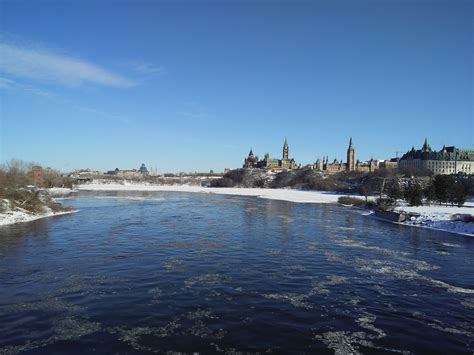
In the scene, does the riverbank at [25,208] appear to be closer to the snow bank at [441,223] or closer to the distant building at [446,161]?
the snow bank at [441,223]

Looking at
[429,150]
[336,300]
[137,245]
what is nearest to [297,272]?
[336,300]

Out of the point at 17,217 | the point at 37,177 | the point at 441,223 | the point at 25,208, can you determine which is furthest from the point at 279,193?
the point at 17,217

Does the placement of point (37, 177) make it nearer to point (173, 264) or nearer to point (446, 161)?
point (173, 264)

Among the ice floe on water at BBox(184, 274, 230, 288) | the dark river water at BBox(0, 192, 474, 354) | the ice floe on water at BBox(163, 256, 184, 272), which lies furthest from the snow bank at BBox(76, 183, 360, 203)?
the ice floe on water at BBox(184, 274, 230, 288)

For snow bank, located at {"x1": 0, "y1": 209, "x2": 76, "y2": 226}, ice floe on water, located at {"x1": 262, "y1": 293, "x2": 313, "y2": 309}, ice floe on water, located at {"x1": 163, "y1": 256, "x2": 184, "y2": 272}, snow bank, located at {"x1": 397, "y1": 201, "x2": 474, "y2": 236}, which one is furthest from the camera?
snow bank, located at {"x1": 397, "y1": 201, "x2": 474, "y2": 236}

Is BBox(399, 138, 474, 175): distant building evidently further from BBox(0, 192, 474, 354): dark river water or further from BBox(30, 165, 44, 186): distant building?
BBox(0, 192, 474, 354): dark river water

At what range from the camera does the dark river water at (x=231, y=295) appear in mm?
11883

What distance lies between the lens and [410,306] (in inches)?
605

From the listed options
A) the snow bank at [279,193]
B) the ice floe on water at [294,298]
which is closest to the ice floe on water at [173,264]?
the ice floe on water at [294,298]

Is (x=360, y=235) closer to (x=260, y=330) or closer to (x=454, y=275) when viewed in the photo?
(x=454, y=275)

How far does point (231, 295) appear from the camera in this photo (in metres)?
16.2

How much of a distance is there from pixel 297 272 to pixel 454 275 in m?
8.47

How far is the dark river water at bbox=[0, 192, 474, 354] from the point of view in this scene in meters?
11.9

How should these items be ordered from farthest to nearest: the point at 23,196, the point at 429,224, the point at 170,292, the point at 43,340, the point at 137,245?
the point at 23,196 → the point at 429,224 → the point at 137,245 → the point at 170,292 → the point at 43,340
